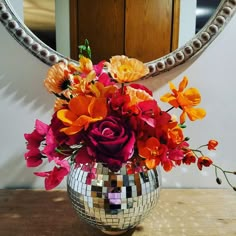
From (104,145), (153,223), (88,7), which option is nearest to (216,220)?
(153,223)

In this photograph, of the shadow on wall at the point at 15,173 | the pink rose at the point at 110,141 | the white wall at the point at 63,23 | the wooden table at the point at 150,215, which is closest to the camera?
the pink rose at the point at 110,141

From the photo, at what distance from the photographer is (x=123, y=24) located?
2.96ft

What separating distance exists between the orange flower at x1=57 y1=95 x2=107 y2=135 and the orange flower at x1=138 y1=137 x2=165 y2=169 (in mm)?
106

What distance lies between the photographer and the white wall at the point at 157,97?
3.16 feet

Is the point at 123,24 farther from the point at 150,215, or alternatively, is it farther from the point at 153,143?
the point at 150,215

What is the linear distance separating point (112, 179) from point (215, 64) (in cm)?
50

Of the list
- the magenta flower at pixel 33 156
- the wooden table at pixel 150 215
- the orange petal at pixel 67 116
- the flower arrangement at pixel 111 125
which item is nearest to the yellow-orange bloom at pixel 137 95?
the flower arrangement at pixel 111 125

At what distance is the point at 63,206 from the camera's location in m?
0.91

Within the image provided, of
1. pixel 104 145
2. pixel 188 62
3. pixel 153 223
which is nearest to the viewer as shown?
pixel 104 145

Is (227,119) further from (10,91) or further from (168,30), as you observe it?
(10,91)

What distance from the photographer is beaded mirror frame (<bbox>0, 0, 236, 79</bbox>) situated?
915 mm

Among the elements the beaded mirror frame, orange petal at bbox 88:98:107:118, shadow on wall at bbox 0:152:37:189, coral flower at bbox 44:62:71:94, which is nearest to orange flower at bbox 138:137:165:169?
orange petal at bbox 88:98:107:118

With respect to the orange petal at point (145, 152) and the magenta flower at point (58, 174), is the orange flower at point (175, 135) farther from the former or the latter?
the magenta flower at point (58, 174)

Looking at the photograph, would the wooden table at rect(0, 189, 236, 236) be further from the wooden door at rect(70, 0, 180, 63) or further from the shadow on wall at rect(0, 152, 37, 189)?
the wooden door at rect(70, 0, 180, 63)
